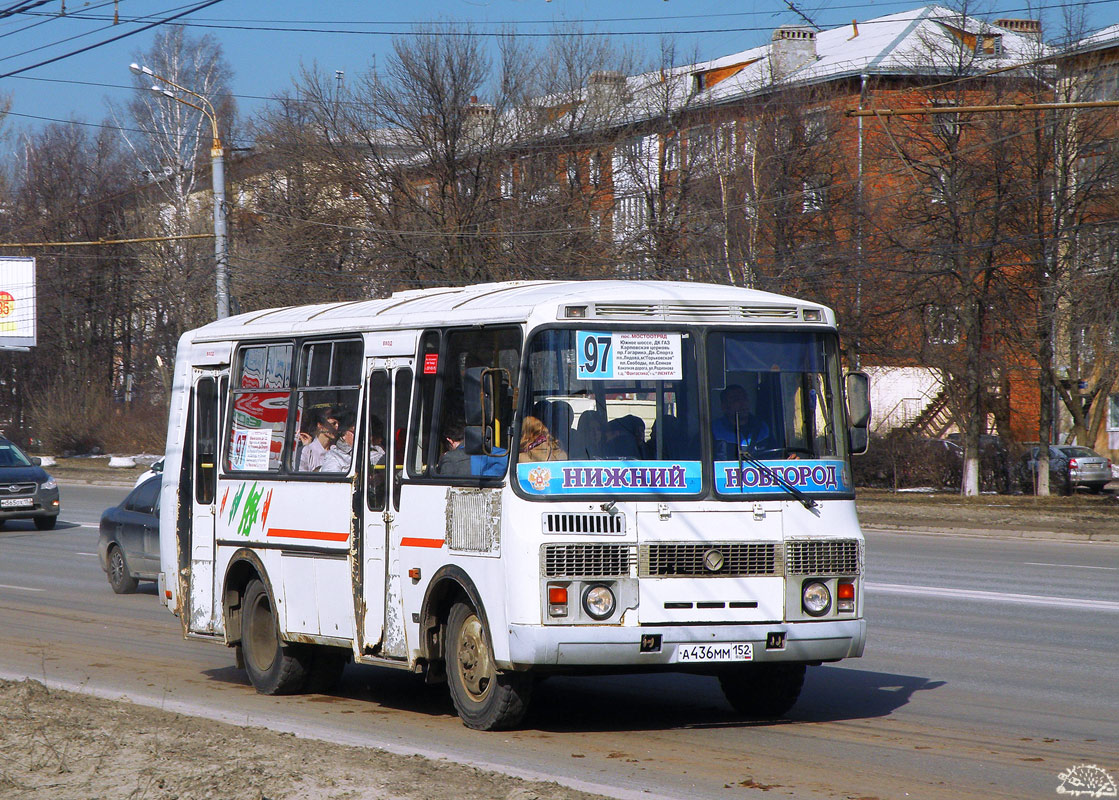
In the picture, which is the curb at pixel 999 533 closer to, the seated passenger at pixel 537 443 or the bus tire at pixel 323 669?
the bus tire at pixel 323 669

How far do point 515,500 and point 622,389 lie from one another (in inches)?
34.7

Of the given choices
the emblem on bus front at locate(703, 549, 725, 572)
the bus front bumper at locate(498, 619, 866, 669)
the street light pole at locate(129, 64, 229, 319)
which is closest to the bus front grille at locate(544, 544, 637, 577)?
the bus front bumper at locate(498, 619, 866, 669)

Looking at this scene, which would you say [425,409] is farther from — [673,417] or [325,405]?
[673,417]

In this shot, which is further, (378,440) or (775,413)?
(378,440)

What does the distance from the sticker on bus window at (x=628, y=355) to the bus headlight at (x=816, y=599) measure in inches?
55.6

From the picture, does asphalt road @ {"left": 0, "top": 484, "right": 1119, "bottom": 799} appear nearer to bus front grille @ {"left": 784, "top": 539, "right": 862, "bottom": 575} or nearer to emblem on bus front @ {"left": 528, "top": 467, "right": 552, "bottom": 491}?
bus front grille @ {"left": 784, "top": 539, "right": 862, "bottom": 575}

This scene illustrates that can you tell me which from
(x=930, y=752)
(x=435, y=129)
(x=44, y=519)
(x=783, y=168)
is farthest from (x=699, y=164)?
(x=930, y=752)

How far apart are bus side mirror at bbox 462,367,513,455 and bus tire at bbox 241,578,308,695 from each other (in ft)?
9.18

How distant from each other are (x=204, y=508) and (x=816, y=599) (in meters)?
5.03

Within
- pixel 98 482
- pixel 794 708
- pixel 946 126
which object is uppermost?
pixel 946 126

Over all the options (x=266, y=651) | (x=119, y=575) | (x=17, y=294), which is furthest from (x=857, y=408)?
(x=17, y=294)

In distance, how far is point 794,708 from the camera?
9047 millimetres

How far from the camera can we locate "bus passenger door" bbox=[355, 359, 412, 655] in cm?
876

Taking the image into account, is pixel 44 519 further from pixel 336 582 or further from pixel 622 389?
pixel 622 389
